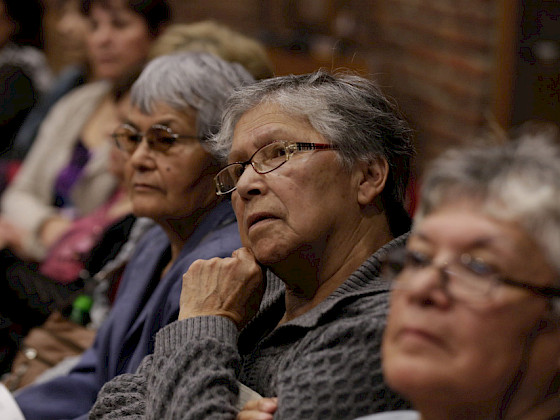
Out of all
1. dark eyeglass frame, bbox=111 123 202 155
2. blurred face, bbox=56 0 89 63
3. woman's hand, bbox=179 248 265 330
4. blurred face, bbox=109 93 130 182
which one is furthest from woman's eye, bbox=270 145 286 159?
blurred face, bbox=56 0 89 63

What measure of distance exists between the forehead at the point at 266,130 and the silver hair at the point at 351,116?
1 centimetres

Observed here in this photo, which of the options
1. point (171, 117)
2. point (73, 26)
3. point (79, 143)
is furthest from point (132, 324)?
point (73, 26)

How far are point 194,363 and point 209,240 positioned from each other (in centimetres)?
67

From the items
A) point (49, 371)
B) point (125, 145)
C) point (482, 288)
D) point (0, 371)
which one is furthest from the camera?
point (0, 371)

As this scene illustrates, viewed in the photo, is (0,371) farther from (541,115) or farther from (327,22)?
(327,22)

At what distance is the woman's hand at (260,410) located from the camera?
5.04 feet

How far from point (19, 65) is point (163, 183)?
258cm

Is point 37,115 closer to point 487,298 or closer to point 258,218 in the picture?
point 258,218

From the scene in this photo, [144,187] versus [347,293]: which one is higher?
[347,293]

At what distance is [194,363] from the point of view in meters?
1.62

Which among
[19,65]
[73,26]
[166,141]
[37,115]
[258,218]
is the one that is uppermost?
[258,218]

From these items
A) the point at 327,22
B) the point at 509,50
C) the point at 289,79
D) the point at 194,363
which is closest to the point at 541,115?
the point at 509,50

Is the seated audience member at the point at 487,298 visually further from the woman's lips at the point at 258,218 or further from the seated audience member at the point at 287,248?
the woman's lips at the point at 258,218

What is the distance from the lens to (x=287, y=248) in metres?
1.73
